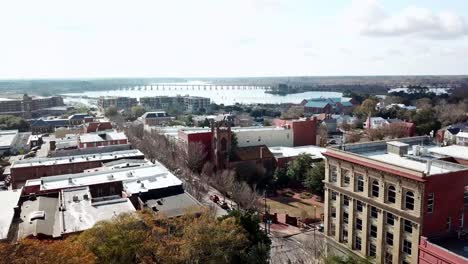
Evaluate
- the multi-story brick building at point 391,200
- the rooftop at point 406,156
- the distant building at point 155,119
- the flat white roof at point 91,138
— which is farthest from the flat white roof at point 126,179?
the distant building at point 155,119

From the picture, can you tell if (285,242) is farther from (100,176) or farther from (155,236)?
(100,176)

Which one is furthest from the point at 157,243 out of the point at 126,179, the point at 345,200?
the point at 126,179

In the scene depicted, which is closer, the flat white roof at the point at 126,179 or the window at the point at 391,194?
the window at the point at 391,194

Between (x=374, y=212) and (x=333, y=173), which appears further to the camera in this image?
(x=333, y=173)

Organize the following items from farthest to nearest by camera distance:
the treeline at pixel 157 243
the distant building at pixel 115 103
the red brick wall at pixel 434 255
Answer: the distant building at pixel 115 103 < the red brick wall at pixel 434 255 < the treeline at pixel 157 243

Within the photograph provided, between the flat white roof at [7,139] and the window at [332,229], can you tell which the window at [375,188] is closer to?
the window at [332,229]

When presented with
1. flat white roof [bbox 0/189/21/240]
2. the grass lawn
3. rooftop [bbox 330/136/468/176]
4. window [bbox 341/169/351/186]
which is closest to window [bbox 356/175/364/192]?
window [bbox 341/169/351/186]

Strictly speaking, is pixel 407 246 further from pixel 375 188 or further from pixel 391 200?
pixel 375 188
